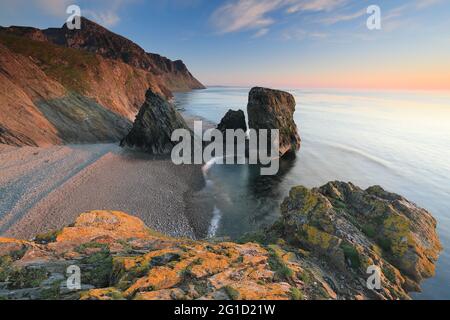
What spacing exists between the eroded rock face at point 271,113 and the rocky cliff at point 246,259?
33.2 meters

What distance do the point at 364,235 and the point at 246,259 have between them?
7.98m

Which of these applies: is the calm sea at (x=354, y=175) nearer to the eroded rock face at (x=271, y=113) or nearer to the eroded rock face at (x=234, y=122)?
the eroded rock face at (x=271, y=113)

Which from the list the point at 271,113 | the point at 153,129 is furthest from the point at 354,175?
the point at 153,129

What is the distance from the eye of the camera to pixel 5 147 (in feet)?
110

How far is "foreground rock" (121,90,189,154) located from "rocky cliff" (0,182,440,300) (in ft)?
90.4

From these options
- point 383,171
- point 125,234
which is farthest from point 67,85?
point 383,171

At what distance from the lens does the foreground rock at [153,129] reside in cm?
4134

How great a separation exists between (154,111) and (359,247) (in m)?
38.5

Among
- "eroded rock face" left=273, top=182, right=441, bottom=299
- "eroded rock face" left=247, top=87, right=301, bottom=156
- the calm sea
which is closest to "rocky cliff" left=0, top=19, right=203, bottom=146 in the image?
the calm sea

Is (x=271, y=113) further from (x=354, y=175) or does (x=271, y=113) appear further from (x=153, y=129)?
(x=153, y=129)

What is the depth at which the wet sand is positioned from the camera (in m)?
21.1

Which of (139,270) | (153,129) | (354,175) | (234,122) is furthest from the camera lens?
(234,122)

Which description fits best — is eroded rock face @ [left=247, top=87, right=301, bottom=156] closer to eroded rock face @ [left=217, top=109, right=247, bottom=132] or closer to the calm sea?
the calm sea

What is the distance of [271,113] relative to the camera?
49.2 meters
